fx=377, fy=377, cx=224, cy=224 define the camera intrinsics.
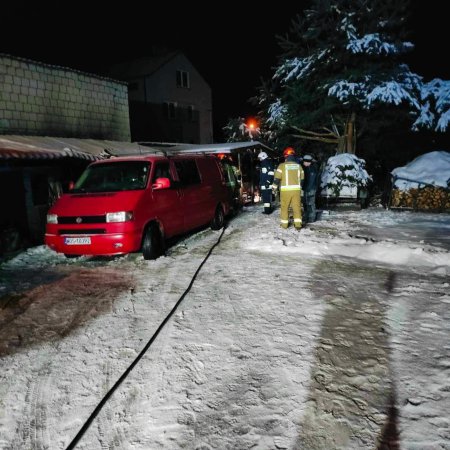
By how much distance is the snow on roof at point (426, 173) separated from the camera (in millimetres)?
12906

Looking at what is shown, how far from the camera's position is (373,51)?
14758 millimetres

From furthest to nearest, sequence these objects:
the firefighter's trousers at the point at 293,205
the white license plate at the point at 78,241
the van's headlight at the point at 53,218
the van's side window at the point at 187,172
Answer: the firefighter's trousers at the point at 293,205 → the van's side window at the point at 187,172 → the van's headlight at the point at 53,218 → the white license plate at the point at 78,241

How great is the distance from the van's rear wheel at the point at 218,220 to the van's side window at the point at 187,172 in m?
1.38

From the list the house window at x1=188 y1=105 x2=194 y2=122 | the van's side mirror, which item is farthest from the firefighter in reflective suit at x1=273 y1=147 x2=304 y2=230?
the house window at x1=188 y1=105 x2=194 y2=122

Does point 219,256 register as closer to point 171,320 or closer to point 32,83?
point 171,320

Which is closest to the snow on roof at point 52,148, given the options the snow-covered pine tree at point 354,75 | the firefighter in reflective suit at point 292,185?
the firefighter in reflective suit at point 292,185

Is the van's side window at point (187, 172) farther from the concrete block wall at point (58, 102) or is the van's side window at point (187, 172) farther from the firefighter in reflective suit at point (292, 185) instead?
the concrete block wall at point (58, 102)

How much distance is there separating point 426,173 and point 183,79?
2430cm

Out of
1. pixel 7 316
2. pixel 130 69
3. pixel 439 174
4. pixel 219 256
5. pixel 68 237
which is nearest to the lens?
pixel 7 316

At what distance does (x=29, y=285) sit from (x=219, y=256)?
335cm

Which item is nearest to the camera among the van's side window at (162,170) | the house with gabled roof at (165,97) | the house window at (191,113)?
the van's side window at (162,170)

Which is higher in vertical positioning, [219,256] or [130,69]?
[130,69]

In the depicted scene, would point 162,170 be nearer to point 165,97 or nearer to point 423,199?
point 423,199

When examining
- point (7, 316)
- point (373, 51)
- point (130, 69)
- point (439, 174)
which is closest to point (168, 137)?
point (130, 69)
